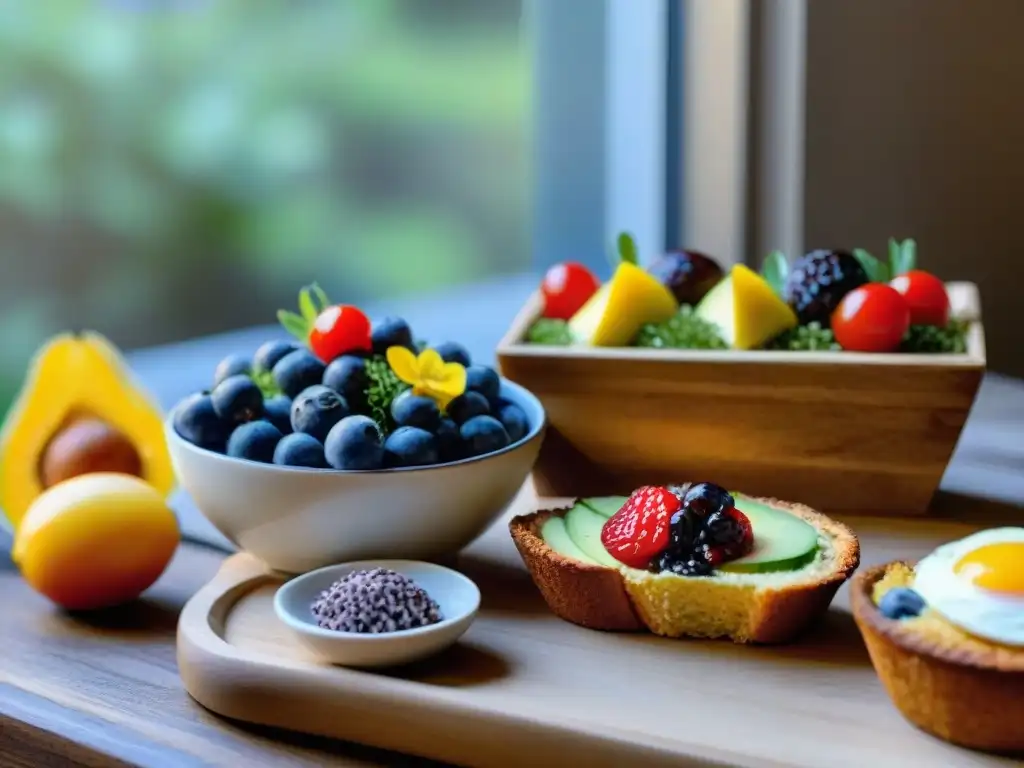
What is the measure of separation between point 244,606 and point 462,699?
0.78ft

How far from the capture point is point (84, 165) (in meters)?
1.27

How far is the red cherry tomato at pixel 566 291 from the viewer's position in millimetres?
1197

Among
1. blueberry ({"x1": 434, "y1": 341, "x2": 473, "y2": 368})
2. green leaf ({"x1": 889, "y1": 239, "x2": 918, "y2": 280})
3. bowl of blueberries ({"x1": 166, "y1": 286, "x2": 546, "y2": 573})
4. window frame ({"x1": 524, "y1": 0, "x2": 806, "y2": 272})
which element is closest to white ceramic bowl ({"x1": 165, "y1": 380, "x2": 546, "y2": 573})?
bowl of blueberries ({"x1": 166, "y1": 286, "x2": 546, "y2": 573})

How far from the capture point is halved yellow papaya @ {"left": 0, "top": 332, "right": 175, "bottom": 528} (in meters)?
1.08

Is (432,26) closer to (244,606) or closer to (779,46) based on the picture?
(779,46)

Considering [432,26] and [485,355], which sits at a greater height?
[432,26]

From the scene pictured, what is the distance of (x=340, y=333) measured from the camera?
3.22 ft

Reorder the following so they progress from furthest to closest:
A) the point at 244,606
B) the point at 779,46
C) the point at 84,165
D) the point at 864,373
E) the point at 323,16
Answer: the point at 779,46 < the point at 323,16 < the point at 84,165 < the point at 864,373 < the point at 244,606

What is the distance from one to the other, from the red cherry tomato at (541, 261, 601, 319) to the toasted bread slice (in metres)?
0.38

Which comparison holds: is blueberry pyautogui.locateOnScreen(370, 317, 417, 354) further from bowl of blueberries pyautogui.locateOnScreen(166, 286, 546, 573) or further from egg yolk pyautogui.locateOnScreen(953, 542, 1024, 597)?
egg yolk pyautogui.locateOnScreen(953, 542, 1024, 597)

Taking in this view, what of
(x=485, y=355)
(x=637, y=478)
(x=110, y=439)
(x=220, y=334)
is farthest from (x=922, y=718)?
(x=485, y=355)

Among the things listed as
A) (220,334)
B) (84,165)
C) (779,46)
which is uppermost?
(779,46)

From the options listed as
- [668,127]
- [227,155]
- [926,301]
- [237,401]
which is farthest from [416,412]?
[668,127]

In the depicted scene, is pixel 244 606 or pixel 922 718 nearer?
pixel 922 718
